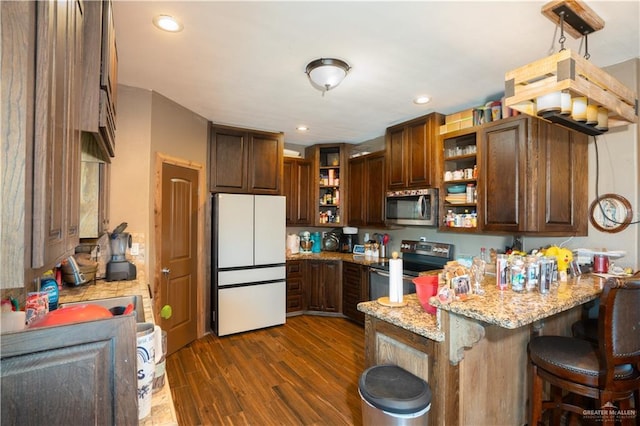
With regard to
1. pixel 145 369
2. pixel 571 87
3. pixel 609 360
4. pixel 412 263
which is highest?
pixel 571 87

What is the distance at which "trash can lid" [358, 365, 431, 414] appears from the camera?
53.9 inches

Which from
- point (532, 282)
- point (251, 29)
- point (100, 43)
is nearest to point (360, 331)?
point (532, 282)

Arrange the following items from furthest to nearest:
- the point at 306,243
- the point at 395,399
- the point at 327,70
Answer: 1. the point at 306,243
2. the point at 327,70
3. the point at 395,399

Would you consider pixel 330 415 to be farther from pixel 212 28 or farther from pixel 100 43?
pixel 212 28

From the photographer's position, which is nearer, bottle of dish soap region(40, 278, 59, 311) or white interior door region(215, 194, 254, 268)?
bottle of dish soap region(40, 278, 59, 311)

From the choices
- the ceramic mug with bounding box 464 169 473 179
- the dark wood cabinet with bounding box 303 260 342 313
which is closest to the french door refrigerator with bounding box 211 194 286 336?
the dark wood cabinet with bounding box 303 260 342 313

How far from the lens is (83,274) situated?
2.38 metres

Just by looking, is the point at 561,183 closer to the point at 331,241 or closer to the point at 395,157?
the point at 395,157

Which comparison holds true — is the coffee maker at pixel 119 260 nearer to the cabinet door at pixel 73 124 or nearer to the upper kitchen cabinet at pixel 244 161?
the upper kitchen cabinet at pixel 244 161

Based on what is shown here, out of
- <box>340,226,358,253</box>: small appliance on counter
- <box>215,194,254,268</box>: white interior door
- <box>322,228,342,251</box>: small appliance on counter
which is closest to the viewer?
<box>215,194,254,268</box>: white interior door

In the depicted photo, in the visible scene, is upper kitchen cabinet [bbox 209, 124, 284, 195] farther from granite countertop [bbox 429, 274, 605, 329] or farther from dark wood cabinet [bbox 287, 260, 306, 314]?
granite countertop [bbox 429, 274, 605, 329]

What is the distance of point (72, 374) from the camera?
665 mm

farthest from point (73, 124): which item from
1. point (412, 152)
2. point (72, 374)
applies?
point (412, 152)

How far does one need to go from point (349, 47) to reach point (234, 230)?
2.47 m
